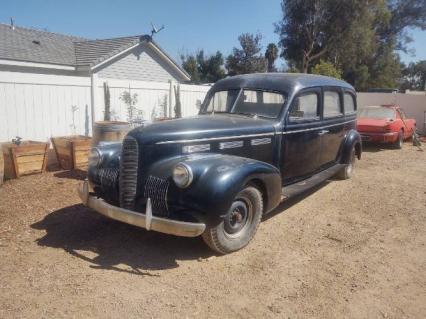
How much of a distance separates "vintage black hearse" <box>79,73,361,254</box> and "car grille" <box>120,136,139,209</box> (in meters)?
0.01

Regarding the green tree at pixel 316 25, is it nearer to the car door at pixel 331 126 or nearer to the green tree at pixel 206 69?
the green tree at pixel 206 69

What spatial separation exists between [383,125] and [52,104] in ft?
31.2

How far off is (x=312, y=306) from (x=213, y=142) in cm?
205

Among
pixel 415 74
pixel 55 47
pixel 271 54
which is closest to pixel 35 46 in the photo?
pixel 55 47

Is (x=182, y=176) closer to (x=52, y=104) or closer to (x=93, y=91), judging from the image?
(x=52, y=104)

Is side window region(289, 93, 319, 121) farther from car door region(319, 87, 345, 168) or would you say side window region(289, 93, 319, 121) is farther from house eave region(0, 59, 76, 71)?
house eave region(0, 59, 76, 71)

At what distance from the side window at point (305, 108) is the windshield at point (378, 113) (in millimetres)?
7549

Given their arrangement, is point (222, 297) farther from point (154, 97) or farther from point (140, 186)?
point (154, 97)

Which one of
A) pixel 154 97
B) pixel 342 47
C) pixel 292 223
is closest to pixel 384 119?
pixel 154 97

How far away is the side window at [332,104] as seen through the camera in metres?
6.43

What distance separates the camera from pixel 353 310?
127 inches

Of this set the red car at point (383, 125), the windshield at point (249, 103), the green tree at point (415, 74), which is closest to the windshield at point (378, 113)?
the red car at point (383, 125)

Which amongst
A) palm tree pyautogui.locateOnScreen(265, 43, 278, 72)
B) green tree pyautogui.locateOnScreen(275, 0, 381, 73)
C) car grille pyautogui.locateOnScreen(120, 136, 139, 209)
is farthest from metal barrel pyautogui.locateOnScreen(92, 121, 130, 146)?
palm tree pyautogui.locateOnScreen(265, 43, 278, 72)

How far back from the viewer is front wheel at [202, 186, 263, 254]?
399 cm
